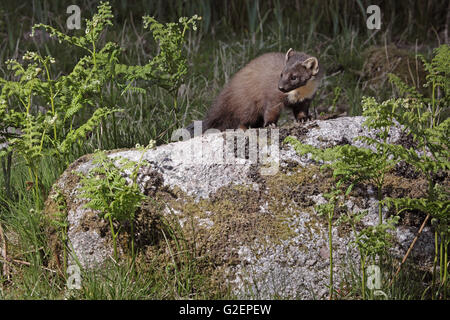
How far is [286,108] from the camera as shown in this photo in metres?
4.81

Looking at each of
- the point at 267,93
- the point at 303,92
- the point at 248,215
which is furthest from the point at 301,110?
the point at 248,215

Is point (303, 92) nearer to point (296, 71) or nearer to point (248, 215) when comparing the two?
point (296, 71)

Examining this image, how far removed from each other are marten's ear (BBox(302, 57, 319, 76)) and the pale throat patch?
0.22 ft

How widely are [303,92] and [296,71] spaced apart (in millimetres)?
204

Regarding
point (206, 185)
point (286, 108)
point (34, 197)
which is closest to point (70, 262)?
point (34, 197)

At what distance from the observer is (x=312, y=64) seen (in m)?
4.74

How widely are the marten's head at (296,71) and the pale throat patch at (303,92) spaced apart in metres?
0.05

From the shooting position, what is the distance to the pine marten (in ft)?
15.4

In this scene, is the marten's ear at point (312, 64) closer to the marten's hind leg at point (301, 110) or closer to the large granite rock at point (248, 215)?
the marten's hind leg at point (301, 110)

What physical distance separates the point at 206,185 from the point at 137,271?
57 centimetres

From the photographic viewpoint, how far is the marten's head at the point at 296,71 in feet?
15.1

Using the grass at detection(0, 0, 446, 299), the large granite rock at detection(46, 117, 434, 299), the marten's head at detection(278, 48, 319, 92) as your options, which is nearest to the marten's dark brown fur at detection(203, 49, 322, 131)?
the marten's head at detection(278, 48, 319, 92)

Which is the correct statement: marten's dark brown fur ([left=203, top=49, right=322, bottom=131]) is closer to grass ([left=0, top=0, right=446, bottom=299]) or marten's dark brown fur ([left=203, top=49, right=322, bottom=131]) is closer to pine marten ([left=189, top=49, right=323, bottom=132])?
pine marten ([left=189, top=49, right=323, bottom=132])

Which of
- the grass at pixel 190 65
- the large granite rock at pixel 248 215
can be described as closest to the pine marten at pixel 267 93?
the grass at pixel 190 65
